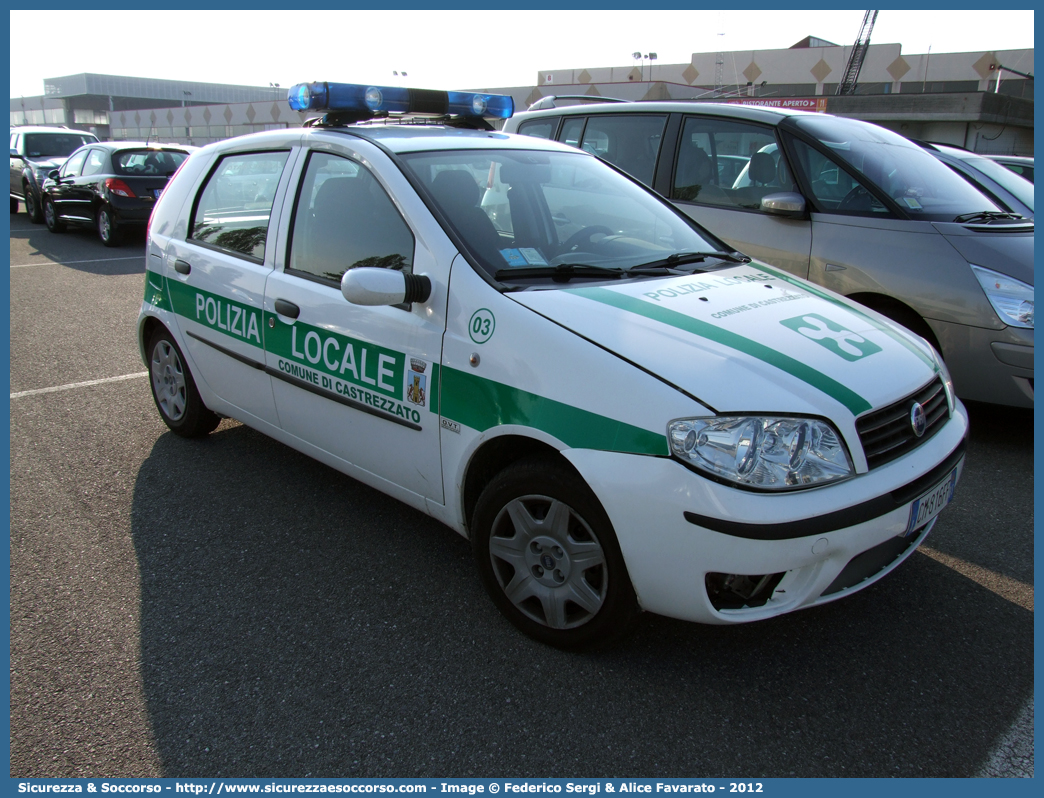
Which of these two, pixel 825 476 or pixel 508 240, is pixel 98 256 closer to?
pixel 508 240

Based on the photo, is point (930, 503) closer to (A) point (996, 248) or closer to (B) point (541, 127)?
(A) point (996, 248)

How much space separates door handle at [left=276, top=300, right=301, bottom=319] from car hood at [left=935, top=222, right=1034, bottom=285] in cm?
358

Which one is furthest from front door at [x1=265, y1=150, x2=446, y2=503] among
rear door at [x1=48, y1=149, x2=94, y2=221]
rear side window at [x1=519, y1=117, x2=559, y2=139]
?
rear door at [x1=48, y1=149, x2=94, y2=221]

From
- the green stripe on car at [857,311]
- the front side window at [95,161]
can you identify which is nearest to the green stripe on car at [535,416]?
the green stripe on car at [857,311]

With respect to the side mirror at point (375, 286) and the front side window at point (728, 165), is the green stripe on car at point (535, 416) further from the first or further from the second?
the front side window at point (728, 165)

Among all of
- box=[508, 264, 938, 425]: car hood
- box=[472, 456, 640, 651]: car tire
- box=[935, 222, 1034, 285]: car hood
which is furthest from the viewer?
box=[935, 222, 1034, 285]: car hood

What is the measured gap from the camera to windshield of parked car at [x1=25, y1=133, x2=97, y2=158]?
52.7ft

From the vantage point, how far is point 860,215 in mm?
4750

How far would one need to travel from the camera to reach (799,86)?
46344 millimetres

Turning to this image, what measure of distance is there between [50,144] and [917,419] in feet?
60.5

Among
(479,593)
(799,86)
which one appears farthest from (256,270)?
(799,86)

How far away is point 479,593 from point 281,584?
0.78m

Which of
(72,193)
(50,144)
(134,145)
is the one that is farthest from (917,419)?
(50,144)

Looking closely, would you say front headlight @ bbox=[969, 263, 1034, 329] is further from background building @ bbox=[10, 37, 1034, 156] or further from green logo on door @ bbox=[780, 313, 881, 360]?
background building @ bbox=[10, 37, 1034, 156]
